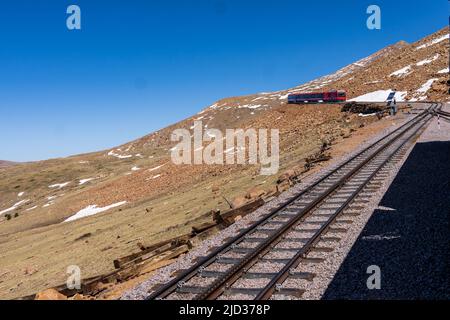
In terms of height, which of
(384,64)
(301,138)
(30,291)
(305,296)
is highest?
(384,64)

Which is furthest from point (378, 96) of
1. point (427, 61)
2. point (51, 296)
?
point (51, 296)

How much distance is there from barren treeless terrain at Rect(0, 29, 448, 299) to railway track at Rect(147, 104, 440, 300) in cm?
715

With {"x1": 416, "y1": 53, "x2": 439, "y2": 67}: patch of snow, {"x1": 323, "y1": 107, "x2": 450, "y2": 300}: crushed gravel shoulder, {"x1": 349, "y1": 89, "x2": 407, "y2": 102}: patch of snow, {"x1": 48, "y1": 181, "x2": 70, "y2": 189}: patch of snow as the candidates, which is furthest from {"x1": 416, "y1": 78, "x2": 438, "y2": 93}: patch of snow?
{"x1": 48, "y1": 181, "x2": 70, "y2": 189}: patch of snow

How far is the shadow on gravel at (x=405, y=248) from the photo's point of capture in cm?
843

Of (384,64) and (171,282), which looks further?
(384,64)

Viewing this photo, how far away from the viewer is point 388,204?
48.4 ft

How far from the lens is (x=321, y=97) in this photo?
6894cm

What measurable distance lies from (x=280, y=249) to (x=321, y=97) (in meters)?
61.2

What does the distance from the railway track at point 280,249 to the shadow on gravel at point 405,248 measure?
2.98ft

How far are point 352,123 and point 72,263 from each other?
39.6m

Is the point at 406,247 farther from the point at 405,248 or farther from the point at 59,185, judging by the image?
the point at 59,185
